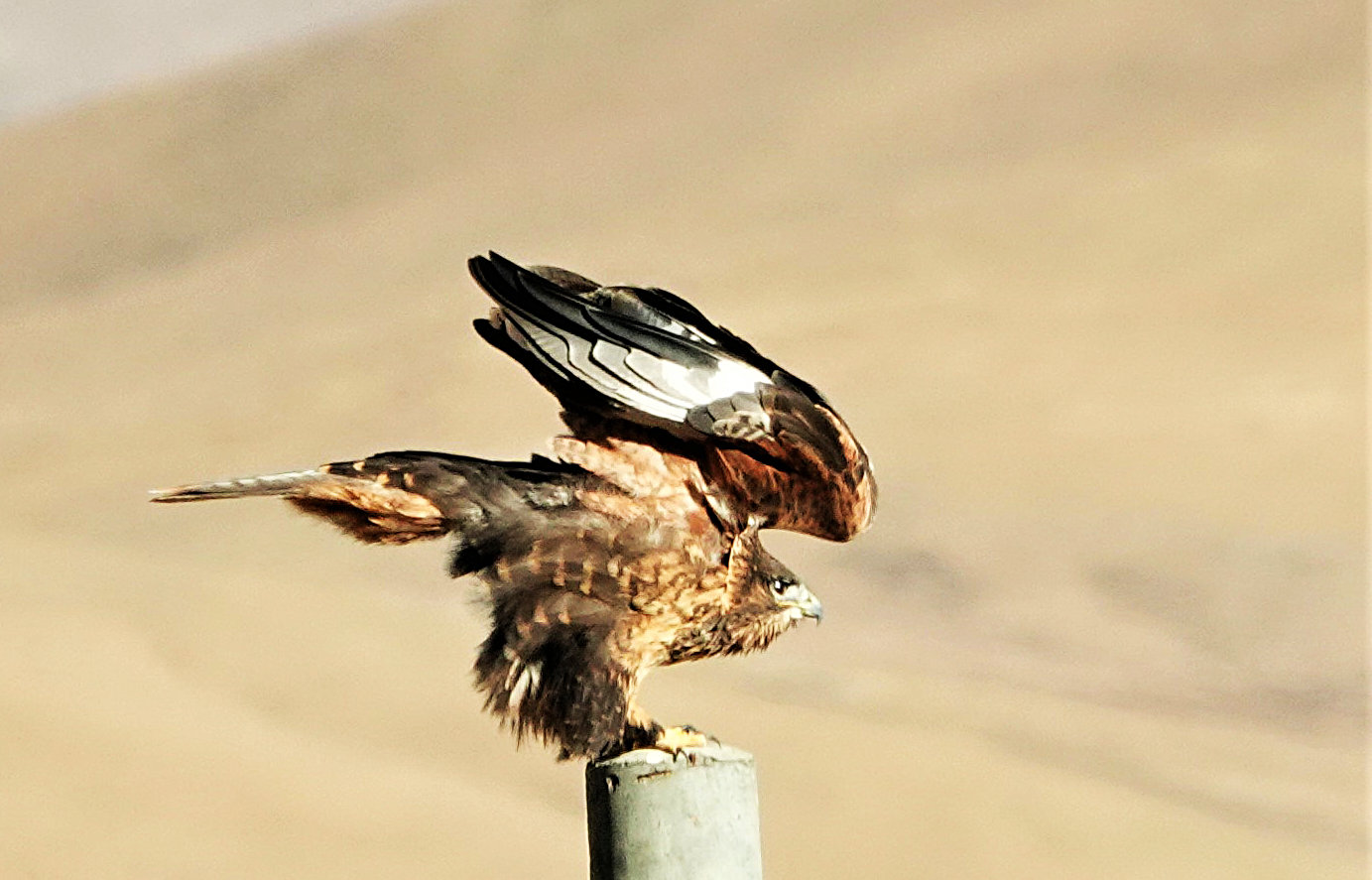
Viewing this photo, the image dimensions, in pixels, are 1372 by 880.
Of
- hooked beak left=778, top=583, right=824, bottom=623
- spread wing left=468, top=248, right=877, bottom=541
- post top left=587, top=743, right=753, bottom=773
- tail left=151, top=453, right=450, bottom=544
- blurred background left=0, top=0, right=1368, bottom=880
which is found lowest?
post top left=587, top=743, right=753, bottom=773

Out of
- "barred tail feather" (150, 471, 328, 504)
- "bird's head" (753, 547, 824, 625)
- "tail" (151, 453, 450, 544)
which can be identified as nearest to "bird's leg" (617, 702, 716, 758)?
"bird's head" (753, 547, 824, 625)

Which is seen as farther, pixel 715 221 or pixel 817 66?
pixel 817 66

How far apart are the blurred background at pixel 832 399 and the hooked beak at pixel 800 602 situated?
2.78 ft

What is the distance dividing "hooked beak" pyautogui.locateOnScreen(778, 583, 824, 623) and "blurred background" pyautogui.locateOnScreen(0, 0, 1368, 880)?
85 centimetres

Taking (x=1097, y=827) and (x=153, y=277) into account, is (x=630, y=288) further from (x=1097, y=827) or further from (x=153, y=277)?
(x=153, y=277)

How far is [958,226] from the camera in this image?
36406 mm

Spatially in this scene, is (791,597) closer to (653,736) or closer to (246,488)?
(653,736)

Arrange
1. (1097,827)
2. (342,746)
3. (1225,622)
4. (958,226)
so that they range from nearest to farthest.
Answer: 1. (1097,827)
2. (342,746)
3. (1225,622)
4. (958,226)

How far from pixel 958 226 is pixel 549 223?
457 inches

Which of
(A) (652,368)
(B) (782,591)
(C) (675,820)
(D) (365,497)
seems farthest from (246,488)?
(B) (782,591)

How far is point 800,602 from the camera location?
509 centimetres

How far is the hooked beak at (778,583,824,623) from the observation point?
16.6 feet

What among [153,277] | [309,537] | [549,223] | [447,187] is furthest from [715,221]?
[309,537]

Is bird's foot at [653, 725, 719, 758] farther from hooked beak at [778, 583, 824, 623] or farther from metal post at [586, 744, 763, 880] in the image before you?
hooked beak at [778, 583, 824, 623]
